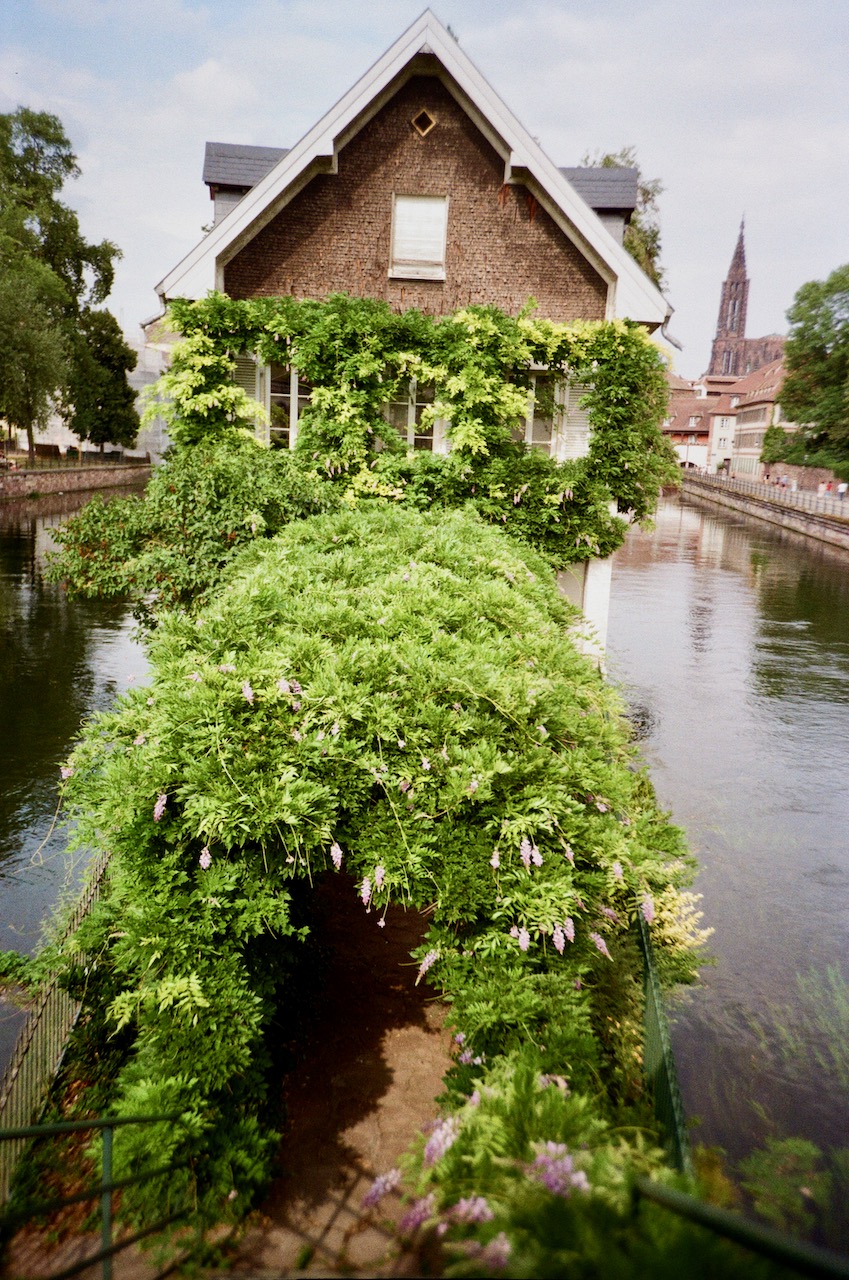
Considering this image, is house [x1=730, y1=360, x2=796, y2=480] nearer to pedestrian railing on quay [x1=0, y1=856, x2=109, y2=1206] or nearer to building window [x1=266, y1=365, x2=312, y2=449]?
building window [x1=266, y1=365, x2=312, y2=449]

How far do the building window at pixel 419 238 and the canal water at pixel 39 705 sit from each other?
8.32m

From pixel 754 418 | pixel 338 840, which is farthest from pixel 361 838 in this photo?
pixel 754 418

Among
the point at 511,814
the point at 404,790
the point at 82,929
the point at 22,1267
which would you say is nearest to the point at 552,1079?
the point at 511,814

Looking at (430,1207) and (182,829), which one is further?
(182,829)

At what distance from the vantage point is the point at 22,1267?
5.14m

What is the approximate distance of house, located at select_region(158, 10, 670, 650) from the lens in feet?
48.7

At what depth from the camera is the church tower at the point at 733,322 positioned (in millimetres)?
175750

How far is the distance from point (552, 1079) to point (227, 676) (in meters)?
2.99

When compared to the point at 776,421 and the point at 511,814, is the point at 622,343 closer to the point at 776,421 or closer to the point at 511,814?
the point at 511,814

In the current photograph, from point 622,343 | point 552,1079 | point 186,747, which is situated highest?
point 622,343

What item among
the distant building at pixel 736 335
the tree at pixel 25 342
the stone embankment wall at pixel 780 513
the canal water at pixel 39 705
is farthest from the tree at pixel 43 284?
the distant building at pixel 736 335

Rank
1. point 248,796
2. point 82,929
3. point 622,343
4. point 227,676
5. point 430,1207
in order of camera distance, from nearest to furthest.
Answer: point 430,1207, point 248,796, point 227,676, point 82,929, point 622,343

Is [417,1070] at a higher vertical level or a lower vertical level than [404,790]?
lower

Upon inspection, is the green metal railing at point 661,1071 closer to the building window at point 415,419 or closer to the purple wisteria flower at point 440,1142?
the purple wisteria flower at point 440,1142
